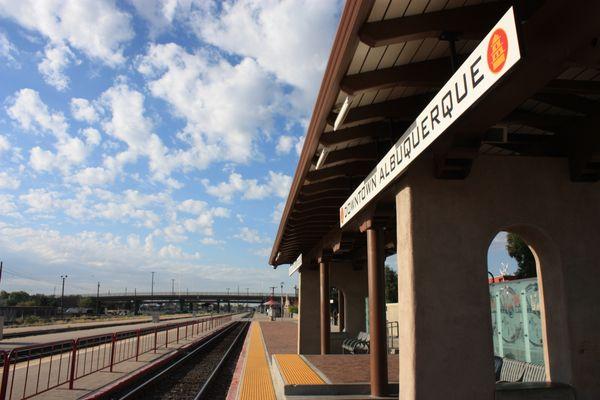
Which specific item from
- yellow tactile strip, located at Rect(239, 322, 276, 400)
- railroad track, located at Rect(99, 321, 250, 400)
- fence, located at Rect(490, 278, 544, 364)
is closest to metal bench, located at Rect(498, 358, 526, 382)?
fence, located at Rect(490, 278, 544, 364)

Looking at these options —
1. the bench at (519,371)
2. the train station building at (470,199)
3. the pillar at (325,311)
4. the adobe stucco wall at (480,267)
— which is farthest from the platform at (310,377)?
the adobe stucco wall at (480,267)

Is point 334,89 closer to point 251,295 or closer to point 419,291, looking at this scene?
point 419,291

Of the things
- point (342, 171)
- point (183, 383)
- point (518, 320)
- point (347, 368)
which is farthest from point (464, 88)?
point (183, 383)

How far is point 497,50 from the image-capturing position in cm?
293

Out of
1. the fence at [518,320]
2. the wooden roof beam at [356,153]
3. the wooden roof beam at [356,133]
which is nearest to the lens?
the wooden roof beam at [356,133]

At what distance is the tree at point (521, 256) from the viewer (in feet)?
97.6

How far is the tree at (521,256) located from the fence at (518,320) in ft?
66.6

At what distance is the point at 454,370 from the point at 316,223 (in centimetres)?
749

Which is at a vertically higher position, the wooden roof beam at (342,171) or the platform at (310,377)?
the wooden roof beam at (342,171)

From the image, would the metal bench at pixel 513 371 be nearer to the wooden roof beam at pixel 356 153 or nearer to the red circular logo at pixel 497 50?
the wooden roof beam at pixel 356 153

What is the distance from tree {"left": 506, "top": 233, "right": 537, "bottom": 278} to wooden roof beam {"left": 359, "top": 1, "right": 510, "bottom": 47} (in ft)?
94.2

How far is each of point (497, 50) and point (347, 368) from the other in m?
8.35

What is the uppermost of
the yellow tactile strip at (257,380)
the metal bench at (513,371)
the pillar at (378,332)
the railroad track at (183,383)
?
the pillar at (378,332)

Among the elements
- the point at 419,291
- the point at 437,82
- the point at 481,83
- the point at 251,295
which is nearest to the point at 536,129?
the point at 437,82
